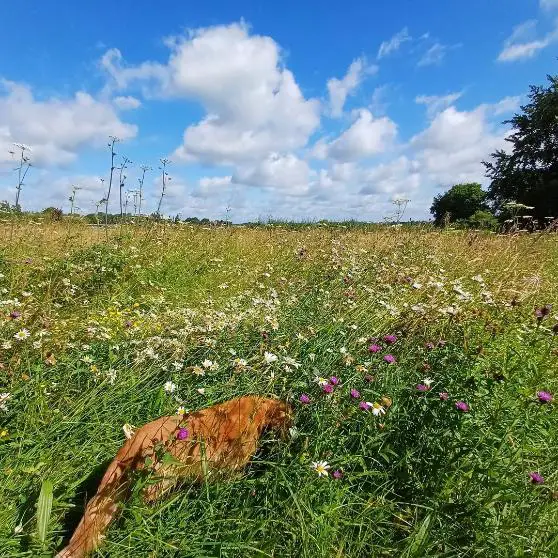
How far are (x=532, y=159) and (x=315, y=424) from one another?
106 feet

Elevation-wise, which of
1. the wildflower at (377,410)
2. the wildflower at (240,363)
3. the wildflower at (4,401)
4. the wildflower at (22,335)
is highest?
the wildflower at (22,335)

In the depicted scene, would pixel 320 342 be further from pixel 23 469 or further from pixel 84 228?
pixel 84 228

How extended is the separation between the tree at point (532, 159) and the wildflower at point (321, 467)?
91.9 ft

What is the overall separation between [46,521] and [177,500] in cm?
50

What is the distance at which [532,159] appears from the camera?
27859mm

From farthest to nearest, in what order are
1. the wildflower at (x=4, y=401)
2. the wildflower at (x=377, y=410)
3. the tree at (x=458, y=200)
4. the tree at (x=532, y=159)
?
1. the tree at (x=458, y=200)
2. the tree at (x=532, y=159)
3. the wildflower at (x=4, y=401)
4. the wildflower at (x=377, y=410)

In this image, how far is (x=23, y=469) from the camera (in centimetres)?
185

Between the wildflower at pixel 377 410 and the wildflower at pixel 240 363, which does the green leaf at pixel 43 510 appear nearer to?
the wildflower at pixel 240 363

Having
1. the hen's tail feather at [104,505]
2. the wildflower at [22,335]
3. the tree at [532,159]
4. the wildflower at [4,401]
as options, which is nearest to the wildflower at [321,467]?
the hen's tail feather at [104,505]

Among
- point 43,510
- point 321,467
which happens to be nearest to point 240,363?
point 321,467

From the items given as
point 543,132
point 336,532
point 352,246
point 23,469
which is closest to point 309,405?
point 336,532

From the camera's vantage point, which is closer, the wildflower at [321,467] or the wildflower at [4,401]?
the wildflower at [321,467]

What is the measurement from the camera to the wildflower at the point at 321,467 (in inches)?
69.2

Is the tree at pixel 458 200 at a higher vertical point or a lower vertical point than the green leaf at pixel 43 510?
higher
